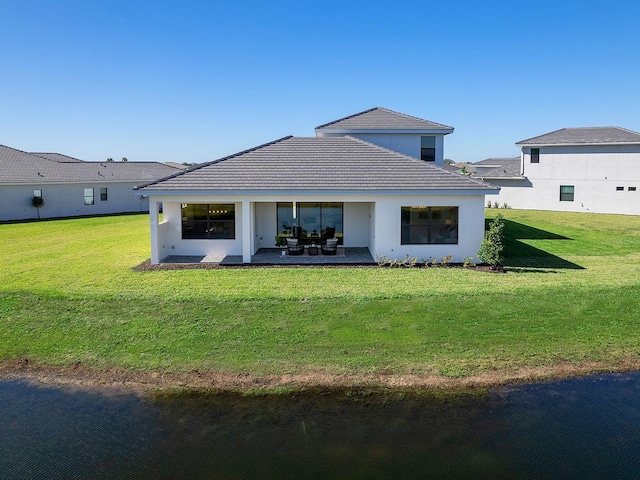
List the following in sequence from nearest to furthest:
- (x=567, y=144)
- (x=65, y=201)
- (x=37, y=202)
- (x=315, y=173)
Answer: (x=315, y=173) < (x=37, y=202) < (x=65, y=201) < (x=567, y=144)

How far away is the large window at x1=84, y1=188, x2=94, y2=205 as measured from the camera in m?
39.3

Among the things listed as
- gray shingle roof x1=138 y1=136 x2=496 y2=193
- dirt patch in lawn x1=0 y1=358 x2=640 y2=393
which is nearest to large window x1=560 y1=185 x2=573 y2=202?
gray shingle roof x1=138 y1=136 x2=496 y2=193

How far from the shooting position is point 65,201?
3778 centimetres

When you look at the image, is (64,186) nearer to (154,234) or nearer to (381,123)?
(154,234)

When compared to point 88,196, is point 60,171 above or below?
above

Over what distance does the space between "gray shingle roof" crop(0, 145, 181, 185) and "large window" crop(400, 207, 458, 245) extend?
94.5ft

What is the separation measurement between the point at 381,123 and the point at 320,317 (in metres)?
16.5

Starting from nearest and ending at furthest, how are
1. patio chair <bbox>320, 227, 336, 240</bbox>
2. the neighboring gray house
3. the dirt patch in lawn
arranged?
the dirt patch in lawn
patio chair <bbox>320, 227, 336, 240</bbox>
the neighboring gray house

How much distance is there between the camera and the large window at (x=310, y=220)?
71.1 feet

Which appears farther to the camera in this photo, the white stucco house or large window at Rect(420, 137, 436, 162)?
the white stucco house

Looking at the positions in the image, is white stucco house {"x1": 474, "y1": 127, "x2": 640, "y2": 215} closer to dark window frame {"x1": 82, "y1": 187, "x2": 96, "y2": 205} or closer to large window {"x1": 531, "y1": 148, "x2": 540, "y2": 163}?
large window {"x1": 531, "y1": 148, "x2": 540, "y2": 163}

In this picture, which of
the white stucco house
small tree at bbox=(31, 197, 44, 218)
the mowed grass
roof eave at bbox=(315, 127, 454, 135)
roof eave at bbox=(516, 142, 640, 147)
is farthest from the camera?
the white stucco house

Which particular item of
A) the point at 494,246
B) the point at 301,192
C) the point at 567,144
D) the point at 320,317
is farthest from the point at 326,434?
the point at 567,144

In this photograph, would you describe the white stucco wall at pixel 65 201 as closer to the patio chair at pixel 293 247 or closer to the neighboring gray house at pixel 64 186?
the neighboring gray house at pixel 64 186
